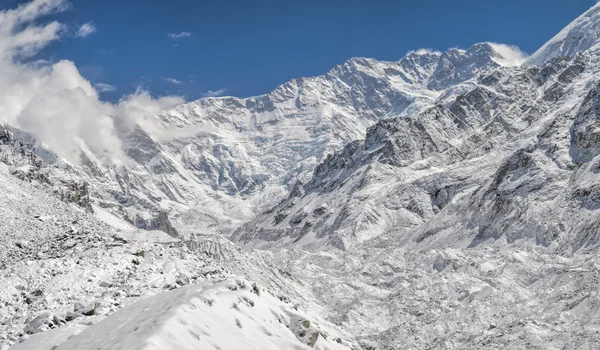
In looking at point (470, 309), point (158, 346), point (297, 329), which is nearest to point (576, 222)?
point (470, 309)

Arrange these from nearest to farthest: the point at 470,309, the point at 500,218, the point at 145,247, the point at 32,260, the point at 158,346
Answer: the point at 158,346
the point at 32,260
the point at 145,247
the point at 470,309
the point at 500,218

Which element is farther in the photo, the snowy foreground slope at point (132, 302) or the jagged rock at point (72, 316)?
the jagged rock at point (72, 316)

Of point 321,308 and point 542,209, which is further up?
point 542,209

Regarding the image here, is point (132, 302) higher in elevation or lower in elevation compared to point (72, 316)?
higher

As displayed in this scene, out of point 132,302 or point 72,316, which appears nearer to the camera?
point 72,316

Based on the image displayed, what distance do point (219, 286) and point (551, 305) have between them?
293 ft

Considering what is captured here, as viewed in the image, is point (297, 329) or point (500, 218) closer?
point (297, 329)

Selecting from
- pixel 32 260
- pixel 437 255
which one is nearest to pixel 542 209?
pixel 437 255

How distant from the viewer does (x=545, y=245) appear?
164 metres

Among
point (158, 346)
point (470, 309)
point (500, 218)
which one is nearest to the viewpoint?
point (158, 346)

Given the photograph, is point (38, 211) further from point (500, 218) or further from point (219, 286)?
point (500, 218)

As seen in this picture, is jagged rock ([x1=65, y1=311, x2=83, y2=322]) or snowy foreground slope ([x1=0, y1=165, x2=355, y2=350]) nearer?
snowy foreground slope ([x1=0, y1=165, x2=355, y2=350])

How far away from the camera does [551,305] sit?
4377 inches

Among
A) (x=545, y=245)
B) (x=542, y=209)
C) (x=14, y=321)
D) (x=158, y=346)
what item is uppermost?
(x=542, y=209)
